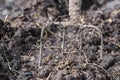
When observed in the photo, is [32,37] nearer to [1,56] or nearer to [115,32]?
[1,56]

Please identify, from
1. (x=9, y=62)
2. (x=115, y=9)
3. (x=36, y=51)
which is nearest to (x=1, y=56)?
(x=9, y=62)

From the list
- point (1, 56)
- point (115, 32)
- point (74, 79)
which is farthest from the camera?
point (115, 32)

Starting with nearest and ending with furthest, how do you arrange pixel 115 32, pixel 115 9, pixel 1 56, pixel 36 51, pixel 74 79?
pixel 74 79 < pixel 1 56 < pixel 36 51 < pixel 115 32 < pixel 115 9

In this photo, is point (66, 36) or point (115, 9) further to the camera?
point (115, 9)

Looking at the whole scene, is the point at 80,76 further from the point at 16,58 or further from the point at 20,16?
the point at 20,16

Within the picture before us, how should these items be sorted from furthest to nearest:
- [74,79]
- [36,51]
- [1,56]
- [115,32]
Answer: [115,32] → [36,51] → [1,56] → [74,79]

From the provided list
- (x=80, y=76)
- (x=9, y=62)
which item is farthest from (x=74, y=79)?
(x=9, y=62)
